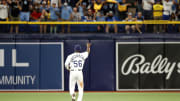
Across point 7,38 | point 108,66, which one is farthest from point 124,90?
point 7,38

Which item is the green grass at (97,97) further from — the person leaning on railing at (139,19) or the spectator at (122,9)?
the spectator at (122,9)

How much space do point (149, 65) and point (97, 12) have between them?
3.61 meters

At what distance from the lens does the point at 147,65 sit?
1819 centimetres

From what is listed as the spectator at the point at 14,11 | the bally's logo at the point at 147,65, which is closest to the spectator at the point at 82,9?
Answer: the spectator at the point at 14,11

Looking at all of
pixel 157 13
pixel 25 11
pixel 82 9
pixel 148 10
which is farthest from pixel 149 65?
pixel 25 11

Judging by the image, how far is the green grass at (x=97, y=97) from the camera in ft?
51.1

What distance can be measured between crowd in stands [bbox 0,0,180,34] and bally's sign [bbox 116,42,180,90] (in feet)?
2.58

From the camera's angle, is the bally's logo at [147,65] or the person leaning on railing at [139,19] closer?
the person leaning on railing at [139,19]

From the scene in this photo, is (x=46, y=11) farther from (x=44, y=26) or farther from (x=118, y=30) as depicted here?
(x=118, y=30)

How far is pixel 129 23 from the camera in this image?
17.9 meters

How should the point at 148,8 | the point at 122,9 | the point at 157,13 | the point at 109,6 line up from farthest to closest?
the point at 148,8, the point at 109,6, the point at 122,9, the point at 157,13

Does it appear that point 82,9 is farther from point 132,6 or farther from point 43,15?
point 132,6

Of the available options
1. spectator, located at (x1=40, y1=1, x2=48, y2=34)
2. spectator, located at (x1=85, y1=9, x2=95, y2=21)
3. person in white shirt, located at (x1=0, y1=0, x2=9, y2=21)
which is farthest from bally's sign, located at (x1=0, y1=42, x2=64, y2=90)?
spectator, located at (x1=85, y1=9, x2=95, y2=21)

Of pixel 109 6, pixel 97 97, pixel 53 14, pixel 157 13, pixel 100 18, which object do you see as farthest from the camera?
pixel 109 6
